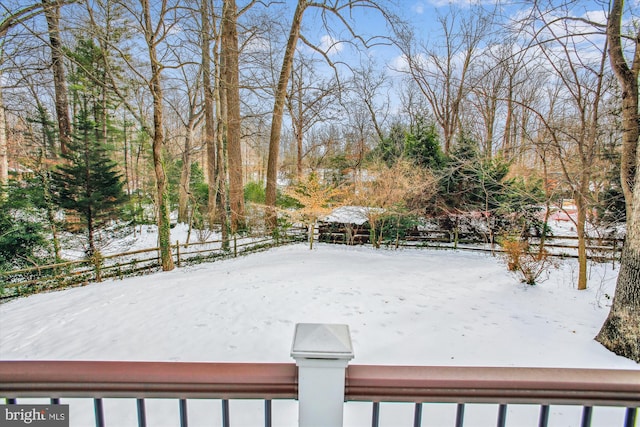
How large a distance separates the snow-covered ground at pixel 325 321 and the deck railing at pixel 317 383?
6.00ft

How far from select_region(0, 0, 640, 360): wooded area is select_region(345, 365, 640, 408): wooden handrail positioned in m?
3.41

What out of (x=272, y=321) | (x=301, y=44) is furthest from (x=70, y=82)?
(x=272, y=321)

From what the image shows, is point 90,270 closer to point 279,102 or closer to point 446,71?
point 279,102

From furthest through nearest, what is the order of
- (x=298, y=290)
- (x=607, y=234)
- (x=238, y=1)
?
(x=238, y=1) < (x=607, y=234) < (x=298, y=290)

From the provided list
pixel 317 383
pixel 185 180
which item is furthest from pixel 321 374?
pixel 185 180

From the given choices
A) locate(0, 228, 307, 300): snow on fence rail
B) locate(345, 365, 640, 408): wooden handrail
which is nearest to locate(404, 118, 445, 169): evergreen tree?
locate(0, 228, 307, 300): snow on fence rail

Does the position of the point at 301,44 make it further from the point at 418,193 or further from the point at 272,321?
the point at 272,321

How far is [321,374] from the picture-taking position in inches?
39.8

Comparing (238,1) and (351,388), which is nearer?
(351,388)

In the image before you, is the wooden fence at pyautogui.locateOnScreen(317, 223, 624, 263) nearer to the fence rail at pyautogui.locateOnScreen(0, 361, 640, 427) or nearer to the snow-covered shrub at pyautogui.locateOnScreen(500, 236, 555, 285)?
the snow-covered shrub at pyautogui.locateOnScreen(500, 236, 555, 285)

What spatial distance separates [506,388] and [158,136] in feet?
26.4

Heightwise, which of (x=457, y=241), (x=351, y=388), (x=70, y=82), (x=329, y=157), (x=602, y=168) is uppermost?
(x=70, y=82)

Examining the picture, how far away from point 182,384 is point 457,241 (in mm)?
11711

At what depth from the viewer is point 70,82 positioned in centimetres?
1083
